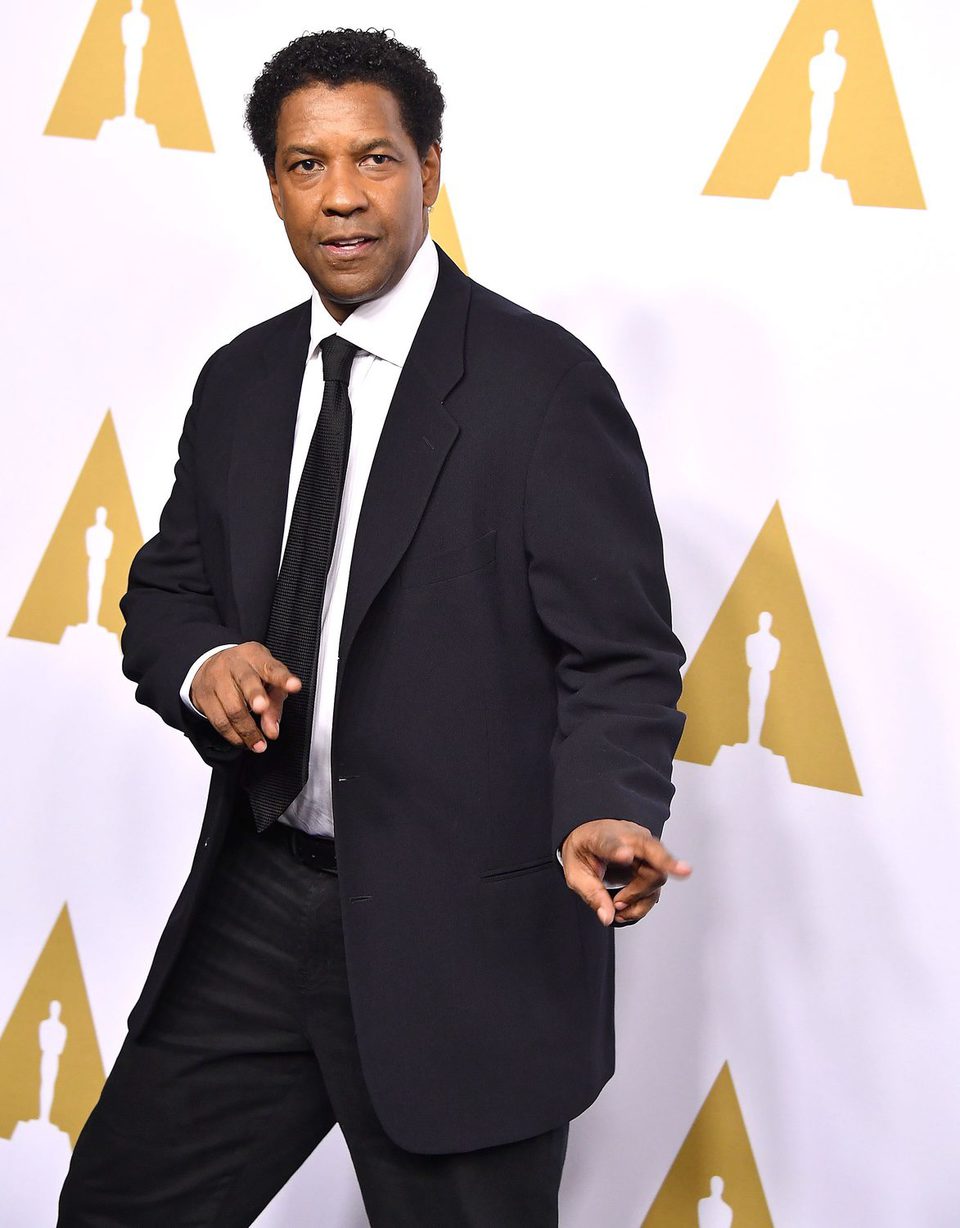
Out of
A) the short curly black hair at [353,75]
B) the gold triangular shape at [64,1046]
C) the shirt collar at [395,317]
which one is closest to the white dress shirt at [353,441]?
the shirt collar at [395,317]

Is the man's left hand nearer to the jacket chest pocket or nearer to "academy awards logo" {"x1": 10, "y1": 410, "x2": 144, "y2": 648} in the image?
the jacket chest pocket

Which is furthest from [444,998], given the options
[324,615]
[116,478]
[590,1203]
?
[116,478]

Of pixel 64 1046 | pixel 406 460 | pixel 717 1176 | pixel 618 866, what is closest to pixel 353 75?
pixel 406 460

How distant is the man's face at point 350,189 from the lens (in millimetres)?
1237

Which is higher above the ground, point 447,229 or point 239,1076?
point 447,229

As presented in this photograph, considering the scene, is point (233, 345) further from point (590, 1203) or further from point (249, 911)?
point (590, 1203)

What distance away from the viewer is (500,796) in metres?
1.19

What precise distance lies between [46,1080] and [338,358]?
1300mm

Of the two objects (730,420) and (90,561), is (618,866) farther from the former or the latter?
(90,561)

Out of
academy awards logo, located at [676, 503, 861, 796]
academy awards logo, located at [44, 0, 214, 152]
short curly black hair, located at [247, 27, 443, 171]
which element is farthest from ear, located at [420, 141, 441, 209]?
academy awards logo, located at [44, 0, 214, 152]

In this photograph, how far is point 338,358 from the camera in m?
1.26

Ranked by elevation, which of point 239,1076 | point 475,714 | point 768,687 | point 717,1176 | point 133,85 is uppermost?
point 133,85

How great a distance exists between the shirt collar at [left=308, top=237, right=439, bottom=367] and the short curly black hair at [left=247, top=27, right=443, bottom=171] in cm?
12

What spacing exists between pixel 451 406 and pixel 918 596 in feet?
2.02
